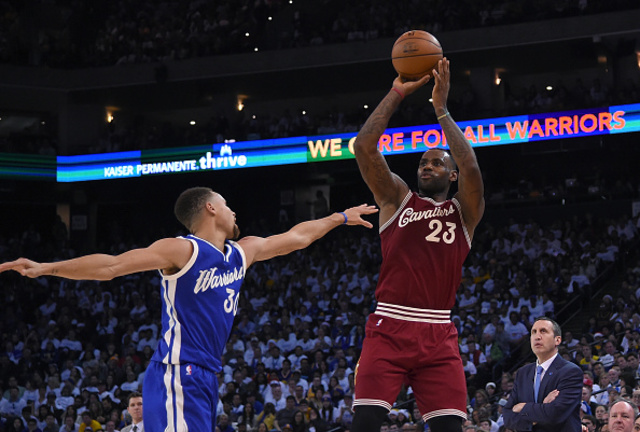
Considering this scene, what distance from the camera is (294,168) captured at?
79.7 ft

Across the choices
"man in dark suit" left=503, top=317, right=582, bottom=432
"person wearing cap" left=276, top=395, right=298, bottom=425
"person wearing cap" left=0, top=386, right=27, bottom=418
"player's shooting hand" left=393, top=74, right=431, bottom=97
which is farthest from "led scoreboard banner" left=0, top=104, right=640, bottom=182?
"player's shooting hand" left=393, top=74, right=431, bottom=97

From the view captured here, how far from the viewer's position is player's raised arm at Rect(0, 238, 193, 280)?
14.8 feet

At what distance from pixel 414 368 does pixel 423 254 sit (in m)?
0.69

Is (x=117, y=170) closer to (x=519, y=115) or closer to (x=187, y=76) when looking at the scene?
(x=187, y=76)

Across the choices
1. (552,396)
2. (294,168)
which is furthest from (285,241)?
(294,168)

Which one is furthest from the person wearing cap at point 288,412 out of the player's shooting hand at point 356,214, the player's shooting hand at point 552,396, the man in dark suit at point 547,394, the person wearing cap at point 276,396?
the player's shooting hand at point 356,214

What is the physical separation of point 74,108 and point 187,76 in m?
4.41

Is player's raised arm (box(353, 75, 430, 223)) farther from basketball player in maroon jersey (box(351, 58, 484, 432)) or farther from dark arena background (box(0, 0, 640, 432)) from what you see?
dark arena background (box(0, 0, 640, 432))

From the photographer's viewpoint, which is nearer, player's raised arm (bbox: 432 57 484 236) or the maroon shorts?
the maroon shorts

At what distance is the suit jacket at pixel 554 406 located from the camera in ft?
22.4

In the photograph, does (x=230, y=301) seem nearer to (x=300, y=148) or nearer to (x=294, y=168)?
(x=300, y=148)

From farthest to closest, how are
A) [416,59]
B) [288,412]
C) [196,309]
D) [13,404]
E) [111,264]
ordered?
1. [13,404]
2. [288,412]
3. [416,59]
4. [196,309]
5. [111,264]

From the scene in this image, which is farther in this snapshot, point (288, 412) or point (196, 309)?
point (288, 412)

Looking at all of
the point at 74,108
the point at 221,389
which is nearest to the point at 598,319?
the point at 221,389
